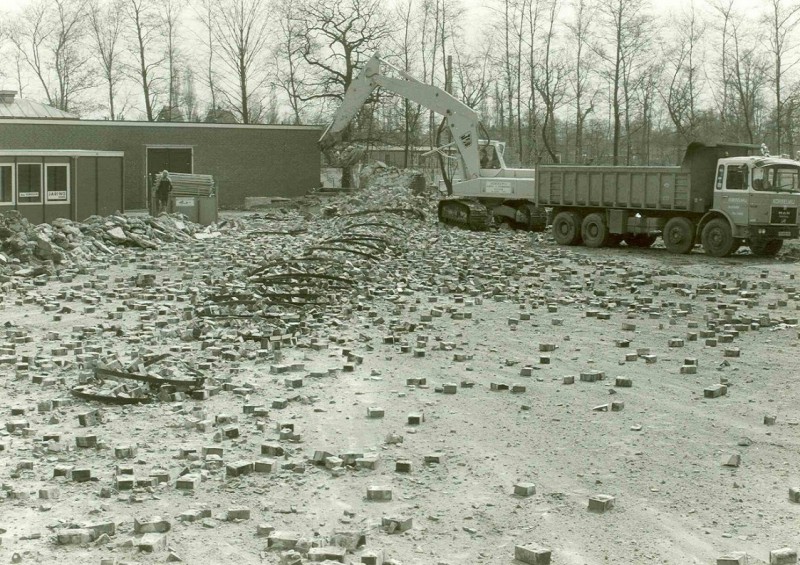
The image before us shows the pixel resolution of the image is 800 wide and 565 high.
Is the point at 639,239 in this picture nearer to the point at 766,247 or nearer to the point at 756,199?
the point at 766,247

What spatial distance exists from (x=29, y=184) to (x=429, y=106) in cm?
1346

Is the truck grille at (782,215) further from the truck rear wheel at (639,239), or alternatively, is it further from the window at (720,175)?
the truck rear wheel at (639,239)

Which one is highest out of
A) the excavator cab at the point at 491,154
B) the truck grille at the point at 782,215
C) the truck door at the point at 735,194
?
the excavator cab at the point at 491,154

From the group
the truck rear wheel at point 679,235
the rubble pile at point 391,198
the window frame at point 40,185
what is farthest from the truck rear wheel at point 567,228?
the window frame at point 40,185

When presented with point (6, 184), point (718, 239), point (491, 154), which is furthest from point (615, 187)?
point (6, 184)

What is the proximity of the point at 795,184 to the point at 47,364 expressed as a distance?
19629mm

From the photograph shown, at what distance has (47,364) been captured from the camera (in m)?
11.2

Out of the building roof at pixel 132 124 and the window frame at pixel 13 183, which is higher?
the building roof at pixel 132 124

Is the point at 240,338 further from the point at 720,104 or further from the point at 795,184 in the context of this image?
the point at 720,104

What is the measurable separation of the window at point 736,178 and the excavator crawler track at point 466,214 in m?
9.33

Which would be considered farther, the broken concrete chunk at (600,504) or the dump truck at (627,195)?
the dump truck at (627,195)

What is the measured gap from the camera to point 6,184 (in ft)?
104

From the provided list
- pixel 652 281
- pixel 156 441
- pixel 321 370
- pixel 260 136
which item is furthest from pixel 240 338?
pixel 260 136

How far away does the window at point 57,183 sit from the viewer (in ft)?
110
